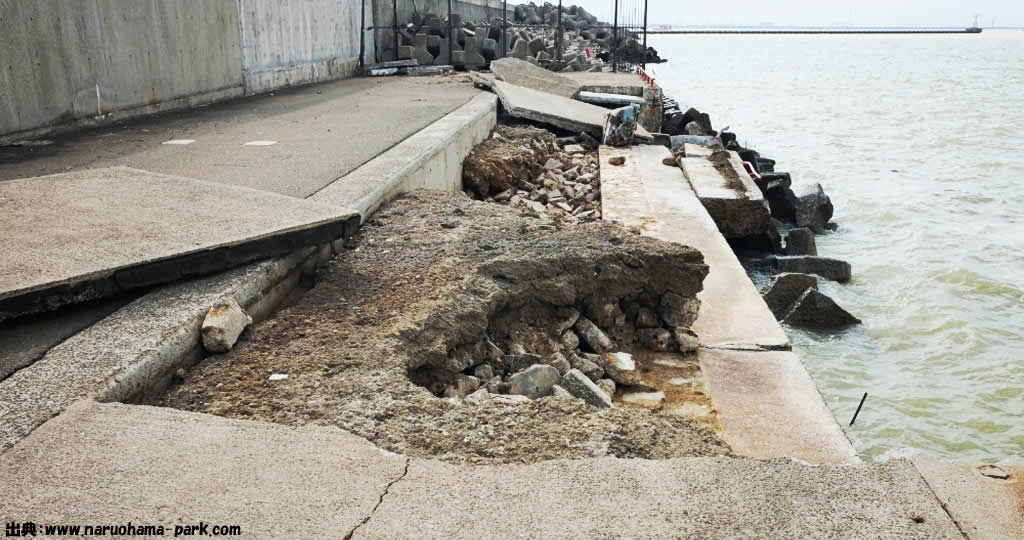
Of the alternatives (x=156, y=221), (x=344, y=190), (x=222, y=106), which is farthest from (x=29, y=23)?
(x=156, y=221)

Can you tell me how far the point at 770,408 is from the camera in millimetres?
3764

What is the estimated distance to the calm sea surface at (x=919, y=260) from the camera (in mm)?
6043

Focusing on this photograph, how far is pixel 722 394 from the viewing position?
154 inches

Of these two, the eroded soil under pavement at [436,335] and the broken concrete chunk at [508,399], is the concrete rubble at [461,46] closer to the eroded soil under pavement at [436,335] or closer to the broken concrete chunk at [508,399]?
the eroded soil under pavement at [436,335]

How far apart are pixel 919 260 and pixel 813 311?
4.42 meters

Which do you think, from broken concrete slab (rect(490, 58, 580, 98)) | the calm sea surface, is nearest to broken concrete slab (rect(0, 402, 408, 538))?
the calm sea surface

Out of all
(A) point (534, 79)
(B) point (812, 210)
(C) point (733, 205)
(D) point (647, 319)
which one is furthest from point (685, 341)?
(A) point (534, 79)

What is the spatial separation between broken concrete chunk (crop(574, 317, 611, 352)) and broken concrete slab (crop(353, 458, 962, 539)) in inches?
75.3

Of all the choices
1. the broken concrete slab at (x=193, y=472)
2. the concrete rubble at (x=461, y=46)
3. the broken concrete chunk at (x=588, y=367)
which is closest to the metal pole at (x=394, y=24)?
the concrete rubble at (x=461, y=46)

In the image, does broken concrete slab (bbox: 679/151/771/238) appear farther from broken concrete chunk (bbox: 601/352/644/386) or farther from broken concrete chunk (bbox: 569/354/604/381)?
broken concrete chunk (bbox: 569/354/604/381)

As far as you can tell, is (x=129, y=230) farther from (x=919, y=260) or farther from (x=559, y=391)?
(x=919, y=260)

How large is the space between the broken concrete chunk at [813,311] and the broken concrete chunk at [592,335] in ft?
10.8

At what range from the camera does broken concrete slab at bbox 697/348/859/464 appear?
11.2 feet

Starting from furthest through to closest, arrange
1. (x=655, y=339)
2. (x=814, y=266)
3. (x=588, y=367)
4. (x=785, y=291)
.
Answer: (x=814, y=266) → (x=785, y=291) → (x=655, y=339) → (x=588, y=367)
